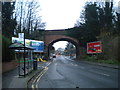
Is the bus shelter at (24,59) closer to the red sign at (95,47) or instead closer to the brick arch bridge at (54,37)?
the red sign at (95,47)

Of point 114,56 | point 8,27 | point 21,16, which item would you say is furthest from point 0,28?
point 114,56

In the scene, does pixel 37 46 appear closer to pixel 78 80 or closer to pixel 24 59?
pixel 24 59

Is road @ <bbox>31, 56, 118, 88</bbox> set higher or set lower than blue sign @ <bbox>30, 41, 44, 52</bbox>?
lower

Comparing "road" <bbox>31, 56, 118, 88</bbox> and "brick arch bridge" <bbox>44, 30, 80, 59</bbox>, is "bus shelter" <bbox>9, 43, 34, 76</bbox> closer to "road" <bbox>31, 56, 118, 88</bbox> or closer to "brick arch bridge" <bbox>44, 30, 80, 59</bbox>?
"road" <bbox>31, 56, 118, 88</bbox>

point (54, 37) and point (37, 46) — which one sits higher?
point (54, 37)

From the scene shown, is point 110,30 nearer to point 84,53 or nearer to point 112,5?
point 112,5

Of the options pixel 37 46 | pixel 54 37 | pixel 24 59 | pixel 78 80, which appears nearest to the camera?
pixel 78 80

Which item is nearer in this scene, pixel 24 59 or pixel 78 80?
pixel 78 80

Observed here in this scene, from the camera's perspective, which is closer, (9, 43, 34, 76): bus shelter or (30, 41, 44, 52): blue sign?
(9, 43, 34, 76): bus shelter

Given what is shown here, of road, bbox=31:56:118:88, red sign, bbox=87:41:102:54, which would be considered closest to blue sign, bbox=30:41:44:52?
red sign, bbox=87:41:102:54

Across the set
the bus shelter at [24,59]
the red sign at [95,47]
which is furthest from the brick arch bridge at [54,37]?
the bus shelter at [24,59]

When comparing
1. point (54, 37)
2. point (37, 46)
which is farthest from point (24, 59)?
point (54, 37)

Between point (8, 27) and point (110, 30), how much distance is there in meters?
22.6

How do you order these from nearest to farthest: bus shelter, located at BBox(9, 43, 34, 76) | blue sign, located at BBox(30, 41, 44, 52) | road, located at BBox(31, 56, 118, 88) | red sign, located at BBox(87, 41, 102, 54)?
road, located at BBox(31, 56, 118, 88) → bus shelter, located at BBox(9, 43, 34, 76) → red sign, located at BBox(87, 41, 102, 54) → blue sign, located at BBox(30, 41, 44, 52)
